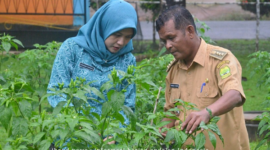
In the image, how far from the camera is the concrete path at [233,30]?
1647 centimetres

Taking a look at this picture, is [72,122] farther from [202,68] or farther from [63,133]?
[202,68]

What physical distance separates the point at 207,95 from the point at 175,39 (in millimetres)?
363

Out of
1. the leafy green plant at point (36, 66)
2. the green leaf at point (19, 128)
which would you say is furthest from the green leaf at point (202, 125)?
the leafy green plant at point (36, 66)

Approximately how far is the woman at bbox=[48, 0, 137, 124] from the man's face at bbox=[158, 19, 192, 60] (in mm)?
383

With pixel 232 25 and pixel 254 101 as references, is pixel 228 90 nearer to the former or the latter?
pixel 254 101

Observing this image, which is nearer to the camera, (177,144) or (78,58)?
(177,144)

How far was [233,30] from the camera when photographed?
1914 cm

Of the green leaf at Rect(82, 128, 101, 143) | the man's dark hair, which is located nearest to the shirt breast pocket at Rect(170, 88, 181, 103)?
the man's dark hair

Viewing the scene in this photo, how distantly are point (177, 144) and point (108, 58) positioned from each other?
93 cm

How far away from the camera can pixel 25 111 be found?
2205mm

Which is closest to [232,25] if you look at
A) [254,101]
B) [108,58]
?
[254,101]

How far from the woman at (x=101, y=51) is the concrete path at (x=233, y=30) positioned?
12.0 m

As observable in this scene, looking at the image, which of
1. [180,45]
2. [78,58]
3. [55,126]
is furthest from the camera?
[78,58]

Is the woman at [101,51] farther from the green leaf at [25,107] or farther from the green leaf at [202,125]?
the green leaf at [202,125]
